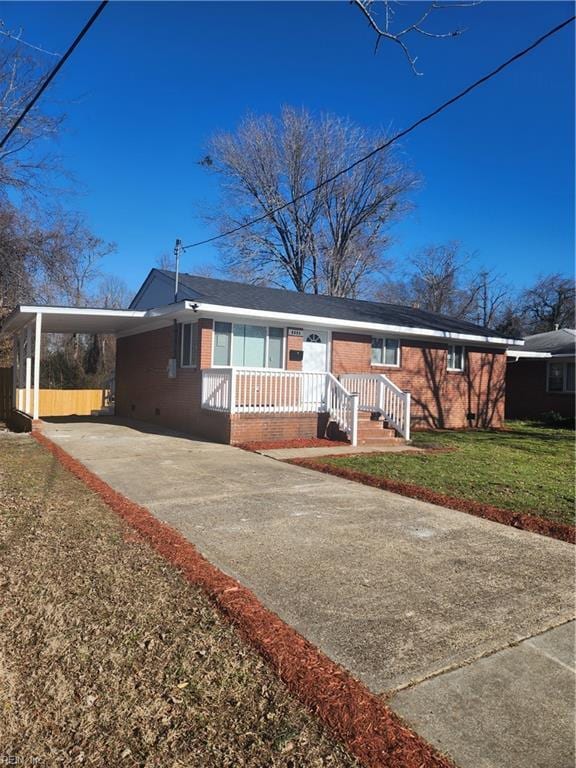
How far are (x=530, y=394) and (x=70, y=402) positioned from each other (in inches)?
745

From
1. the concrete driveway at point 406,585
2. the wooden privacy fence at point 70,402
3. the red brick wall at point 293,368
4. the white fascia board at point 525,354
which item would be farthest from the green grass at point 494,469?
the wooden privacy fence at point 70,402

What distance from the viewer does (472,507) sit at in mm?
6059

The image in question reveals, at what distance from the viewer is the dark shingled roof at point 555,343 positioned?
20656mm

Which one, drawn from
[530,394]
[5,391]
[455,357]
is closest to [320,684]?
[455,357]

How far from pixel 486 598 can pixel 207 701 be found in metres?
2.11

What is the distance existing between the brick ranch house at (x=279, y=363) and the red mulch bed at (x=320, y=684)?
7406 millimetres

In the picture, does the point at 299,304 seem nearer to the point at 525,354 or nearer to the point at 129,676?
the point at 525,354

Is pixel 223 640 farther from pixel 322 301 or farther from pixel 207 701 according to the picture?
pixel 322 301

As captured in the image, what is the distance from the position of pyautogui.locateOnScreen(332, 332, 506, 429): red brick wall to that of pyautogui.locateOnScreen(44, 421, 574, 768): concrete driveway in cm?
789

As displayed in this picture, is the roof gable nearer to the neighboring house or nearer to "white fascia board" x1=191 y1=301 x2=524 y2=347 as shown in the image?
"white fascia board" x1=191 y1=301 x2=524 y2=347

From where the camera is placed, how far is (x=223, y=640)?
2.87 metres

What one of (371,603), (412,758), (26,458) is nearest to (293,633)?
(371,603)

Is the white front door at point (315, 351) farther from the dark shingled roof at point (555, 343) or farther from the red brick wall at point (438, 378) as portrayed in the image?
the dark shingled roof at point (555, 343)

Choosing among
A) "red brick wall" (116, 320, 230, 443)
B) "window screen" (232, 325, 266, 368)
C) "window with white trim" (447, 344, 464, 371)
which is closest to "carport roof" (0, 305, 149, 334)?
"red brick wall" (116, 320, 230, 443)
